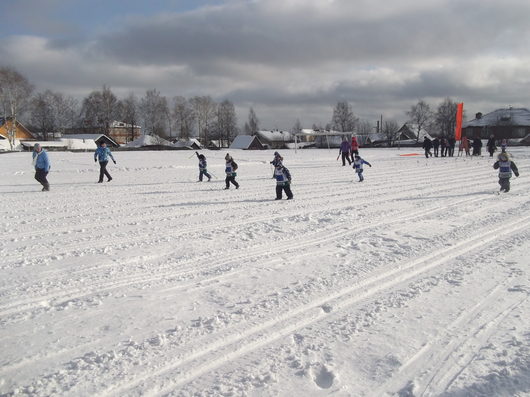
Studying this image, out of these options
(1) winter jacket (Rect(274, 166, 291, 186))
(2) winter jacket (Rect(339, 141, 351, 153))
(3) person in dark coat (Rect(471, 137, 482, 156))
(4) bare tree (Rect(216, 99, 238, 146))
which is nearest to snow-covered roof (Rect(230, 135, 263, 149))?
(4) bare tree (Rect(216, 99, 238, 146))

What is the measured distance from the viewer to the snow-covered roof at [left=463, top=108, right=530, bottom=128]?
3110 inches

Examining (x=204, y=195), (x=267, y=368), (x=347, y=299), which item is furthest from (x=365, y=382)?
(x=204, y=195)

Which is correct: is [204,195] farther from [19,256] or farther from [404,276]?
[404,276]

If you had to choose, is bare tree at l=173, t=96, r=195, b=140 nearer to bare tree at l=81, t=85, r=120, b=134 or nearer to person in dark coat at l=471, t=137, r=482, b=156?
bare tree at l=81, t=85, r=120, b=134

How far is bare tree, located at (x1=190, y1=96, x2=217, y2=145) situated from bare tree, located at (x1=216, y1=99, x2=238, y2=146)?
6.51 m

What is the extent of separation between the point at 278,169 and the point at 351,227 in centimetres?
376

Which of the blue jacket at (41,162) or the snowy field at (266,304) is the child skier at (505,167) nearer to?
the snowy field at (266,304)

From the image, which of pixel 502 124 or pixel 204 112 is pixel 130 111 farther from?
pixel 502 124

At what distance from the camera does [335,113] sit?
105 meters

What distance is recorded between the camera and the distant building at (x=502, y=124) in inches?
3100

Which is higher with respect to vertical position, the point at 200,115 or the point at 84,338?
the point at 200,115

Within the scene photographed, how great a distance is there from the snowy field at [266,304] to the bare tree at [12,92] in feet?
167

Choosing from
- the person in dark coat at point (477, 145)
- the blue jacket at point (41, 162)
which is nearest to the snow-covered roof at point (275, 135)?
the person in dark coat at point (477, 145)

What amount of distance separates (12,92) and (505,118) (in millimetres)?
82027
